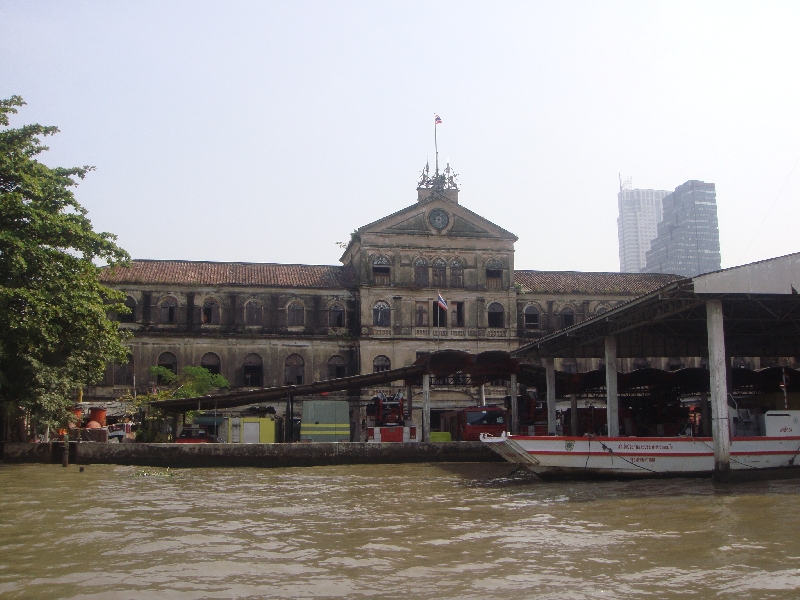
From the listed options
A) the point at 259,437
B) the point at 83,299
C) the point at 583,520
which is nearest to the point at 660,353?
the point at 259,437

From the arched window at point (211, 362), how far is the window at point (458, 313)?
14.0 m

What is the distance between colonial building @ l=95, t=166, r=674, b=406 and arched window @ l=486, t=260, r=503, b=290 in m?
0.06

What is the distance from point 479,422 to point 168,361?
19.1 meters

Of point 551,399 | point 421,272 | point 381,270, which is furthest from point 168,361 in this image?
point 551,399

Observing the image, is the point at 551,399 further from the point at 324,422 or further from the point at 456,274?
the point at 456,274

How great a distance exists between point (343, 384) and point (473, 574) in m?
26.2

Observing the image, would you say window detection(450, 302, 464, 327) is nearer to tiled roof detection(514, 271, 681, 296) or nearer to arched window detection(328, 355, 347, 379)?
tiled roof detection(514, 271, 681, 296)

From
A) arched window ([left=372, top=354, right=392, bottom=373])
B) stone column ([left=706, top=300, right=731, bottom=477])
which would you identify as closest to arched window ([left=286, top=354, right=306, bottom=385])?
arched window ([left=372, top=354, right=392, bottom=373])

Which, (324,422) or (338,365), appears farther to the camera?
(338,365)

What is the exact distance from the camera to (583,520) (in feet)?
51.6

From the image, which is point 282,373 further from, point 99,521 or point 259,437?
point 99,521

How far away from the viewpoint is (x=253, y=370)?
46719 millimetres

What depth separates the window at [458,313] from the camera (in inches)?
1902

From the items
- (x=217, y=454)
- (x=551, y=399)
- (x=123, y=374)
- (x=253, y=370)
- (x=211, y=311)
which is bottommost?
(x=217, y=454)
